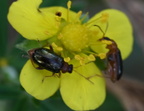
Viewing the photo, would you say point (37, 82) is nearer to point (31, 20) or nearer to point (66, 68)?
point (66, 68)

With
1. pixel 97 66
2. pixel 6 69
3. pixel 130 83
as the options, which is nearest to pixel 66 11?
pixel 97 66

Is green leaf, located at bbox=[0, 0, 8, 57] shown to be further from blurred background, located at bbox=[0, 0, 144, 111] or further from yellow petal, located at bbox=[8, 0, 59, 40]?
yellow petal, located at bbox=[8, 0, 59, 40]

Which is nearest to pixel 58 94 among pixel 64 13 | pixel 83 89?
pixel 83 89

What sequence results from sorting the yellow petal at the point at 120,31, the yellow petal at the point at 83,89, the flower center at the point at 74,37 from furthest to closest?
the yellow petal at the point at 120,31
the flower center at the point at 74,37
the yellow petal at the point at 83,89

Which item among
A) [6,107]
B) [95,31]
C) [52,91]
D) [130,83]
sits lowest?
[6,107]

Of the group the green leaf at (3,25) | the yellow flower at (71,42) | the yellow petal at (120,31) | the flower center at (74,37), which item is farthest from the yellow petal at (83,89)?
the green leaf at (3,25)

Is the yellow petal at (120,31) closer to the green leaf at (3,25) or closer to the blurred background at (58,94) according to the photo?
the blurred background at (58,94)

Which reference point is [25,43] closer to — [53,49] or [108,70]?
[53,49]

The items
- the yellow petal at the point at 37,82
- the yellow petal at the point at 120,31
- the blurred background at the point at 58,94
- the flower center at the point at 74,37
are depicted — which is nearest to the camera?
the yellow petal at the point at 37,82
